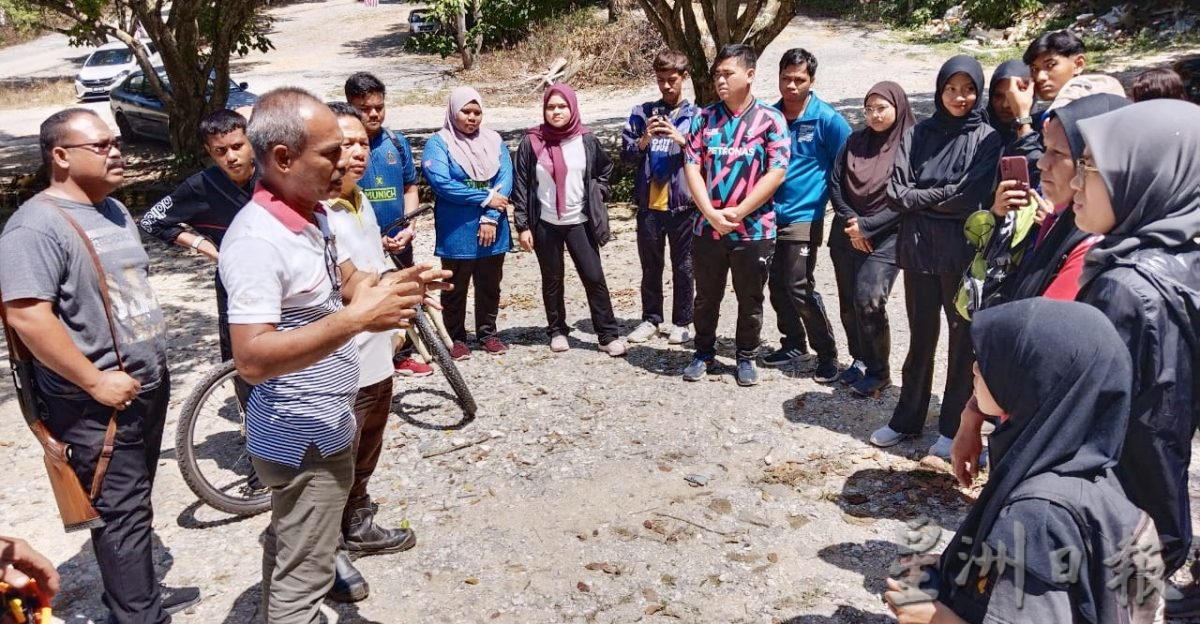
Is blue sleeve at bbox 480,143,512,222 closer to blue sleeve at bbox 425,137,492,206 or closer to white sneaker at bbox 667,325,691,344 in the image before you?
blue sleeve at bbox 425,137,492,206

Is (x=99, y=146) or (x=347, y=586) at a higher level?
(x=99, y=146)

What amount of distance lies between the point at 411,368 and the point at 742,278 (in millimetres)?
2415

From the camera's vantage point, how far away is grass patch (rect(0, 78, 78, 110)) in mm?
25891

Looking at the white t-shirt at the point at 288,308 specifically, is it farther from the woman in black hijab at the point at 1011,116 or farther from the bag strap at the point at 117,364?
the woman in black hijab at the point at 1011,116

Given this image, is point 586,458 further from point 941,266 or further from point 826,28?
point 826,28

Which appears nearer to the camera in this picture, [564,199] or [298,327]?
[298,327]

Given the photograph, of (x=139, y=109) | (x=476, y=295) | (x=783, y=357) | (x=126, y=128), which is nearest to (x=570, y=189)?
(x=476, y=295)

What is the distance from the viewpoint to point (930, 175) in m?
4.80

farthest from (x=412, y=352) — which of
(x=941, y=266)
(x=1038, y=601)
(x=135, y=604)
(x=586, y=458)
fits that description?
(x=1038, y=601)

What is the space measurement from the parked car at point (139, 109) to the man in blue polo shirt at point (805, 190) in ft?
48.8

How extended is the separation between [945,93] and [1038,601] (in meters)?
3.33

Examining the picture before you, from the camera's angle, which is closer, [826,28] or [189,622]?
[189,622]

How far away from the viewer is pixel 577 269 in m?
6.57

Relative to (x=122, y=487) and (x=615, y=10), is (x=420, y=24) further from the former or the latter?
(x=122, y=487)
